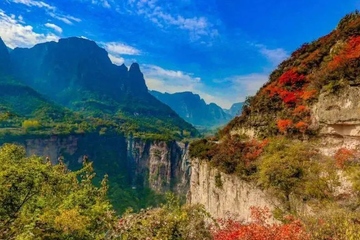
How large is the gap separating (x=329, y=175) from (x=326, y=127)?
3386 mm

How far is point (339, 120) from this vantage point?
13.6 metres

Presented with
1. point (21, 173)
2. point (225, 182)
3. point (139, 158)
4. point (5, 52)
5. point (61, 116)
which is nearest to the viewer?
point (21, 173)

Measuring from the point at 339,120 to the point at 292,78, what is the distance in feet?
25.9

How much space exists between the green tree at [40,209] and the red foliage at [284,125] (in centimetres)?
1167

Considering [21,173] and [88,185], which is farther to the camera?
[88,185]

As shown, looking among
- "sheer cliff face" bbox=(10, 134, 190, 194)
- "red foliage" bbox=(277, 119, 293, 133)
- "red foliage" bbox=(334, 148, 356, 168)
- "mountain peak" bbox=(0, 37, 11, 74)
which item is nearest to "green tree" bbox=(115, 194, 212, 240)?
"red foliage" bbox=(334, 148, 356, 168)

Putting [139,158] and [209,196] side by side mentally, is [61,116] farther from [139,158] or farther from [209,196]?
[209,196]

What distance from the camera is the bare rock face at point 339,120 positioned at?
42.6 feet

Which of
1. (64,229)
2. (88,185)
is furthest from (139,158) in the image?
(64,229)

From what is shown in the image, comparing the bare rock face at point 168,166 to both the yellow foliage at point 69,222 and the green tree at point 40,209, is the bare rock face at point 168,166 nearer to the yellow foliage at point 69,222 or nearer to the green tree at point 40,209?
the green tree at point 40,209

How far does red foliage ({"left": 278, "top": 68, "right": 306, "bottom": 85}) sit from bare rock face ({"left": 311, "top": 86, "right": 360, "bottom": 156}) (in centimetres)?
560

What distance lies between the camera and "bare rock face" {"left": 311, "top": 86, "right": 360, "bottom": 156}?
42.6 feet

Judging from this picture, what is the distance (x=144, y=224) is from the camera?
9086mm

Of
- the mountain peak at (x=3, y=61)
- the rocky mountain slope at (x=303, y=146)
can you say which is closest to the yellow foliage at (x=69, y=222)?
the rocky mountain slope at (x=303, y=146)
